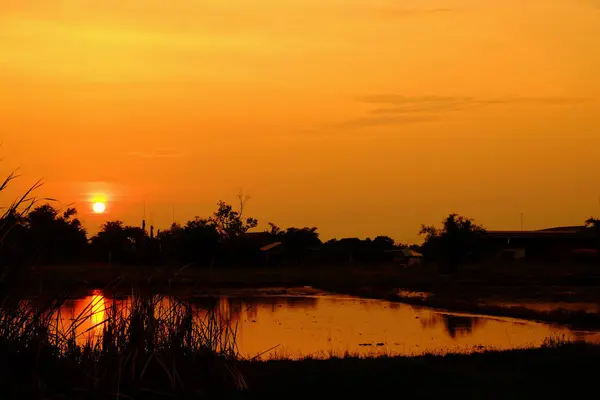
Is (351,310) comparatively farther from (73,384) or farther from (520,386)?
(73,384)

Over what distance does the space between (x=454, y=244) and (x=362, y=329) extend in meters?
28.1

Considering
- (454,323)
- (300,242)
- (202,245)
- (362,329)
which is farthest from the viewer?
(300,242)

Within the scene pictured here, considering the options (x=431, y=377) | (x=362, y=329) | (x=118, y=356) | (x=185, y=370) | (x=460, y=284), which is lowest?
(x=362, y=329)

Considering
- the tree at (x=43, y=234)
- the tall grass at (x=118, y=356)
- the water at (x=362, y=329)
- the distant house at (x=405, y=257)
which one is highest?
the distant house at (x=405, y=257)

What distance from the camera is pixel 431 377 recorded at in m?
11.1

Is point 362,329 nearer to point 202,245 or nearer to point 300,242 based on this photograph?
point 202,245

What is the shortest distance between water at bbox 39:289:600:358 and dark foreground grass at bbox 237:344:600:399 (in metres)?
2.94

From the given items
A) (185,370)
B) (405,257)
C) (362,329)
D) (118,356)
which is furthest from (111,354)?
(405,257)

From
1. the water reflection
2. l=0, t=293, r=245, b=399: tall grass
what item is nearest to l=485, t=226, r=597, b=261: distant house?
the water reflection

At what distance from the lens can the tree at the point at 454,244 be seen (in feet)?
164

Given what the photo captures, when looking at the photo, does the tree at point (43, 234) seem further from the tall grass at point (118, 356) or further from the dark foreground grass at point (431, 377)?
the dark foreground grass at point (431, 377)

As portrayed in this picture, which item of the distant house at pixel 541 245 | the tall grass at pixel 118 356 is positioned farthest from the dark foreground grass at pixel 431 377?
the distant house at pixel 541 245

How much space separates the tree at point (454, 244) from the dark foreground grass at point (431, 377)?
3716 cm

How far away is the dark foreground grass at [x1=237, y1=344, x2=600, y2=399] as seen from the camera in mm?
10195
